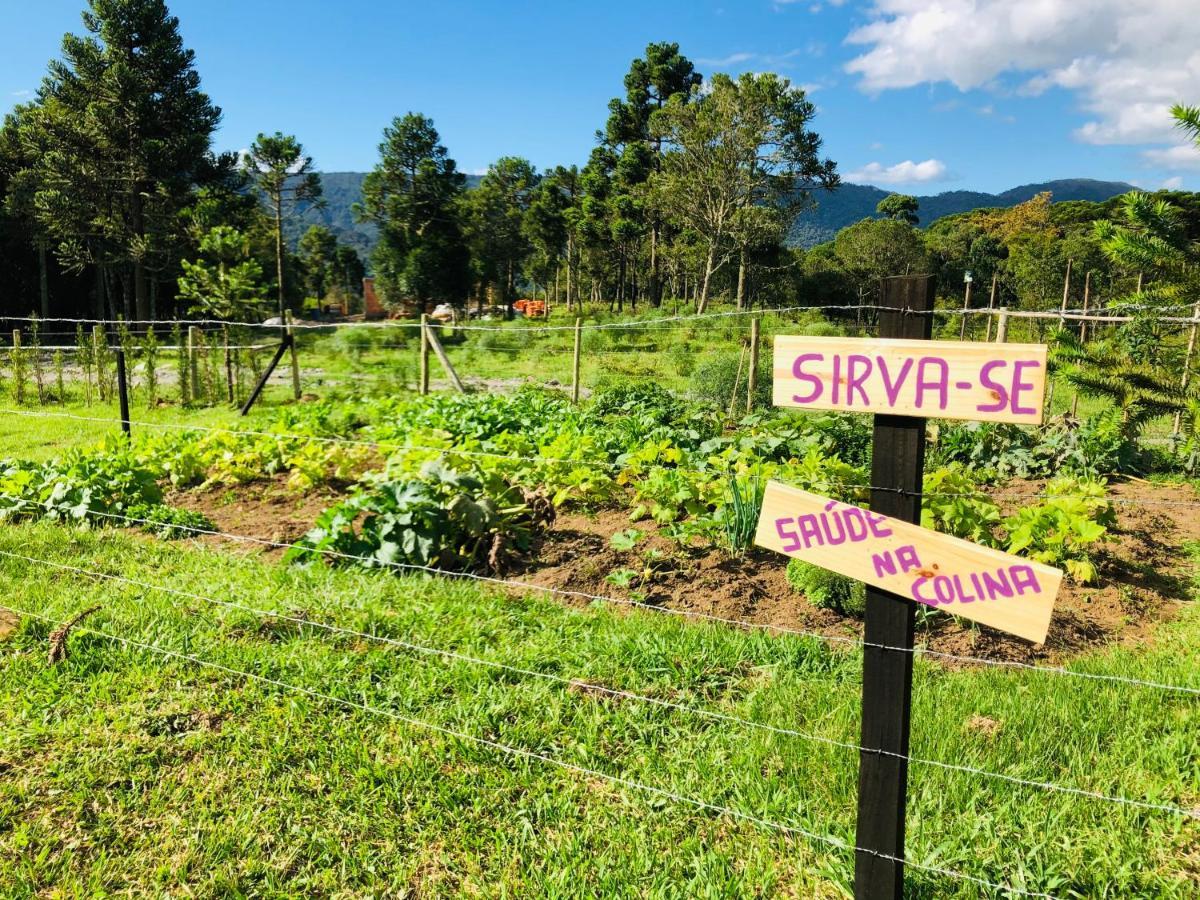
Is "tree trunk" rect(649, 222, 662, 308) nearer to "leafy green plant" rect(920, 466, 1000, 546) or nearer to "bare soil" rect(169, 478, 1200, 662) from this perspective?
"bare soil" rect(169, 478, 1200, 662)

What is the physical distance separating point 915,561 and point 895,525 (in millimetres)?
91

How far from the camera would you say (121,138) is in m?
31.8

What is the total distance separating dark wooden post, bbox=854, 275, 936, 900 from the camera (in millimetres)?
1803

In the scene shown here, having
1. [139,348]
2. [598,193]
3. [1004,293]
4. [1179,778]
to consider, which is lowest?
[1179,778]

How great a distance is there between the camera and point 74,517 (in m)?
5.53

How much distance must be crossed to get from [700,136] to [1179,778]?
33.3 meters

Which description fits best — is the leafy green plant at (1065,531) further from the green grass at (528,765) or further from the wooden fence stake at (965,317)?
the wooden fence stake at (965,317)

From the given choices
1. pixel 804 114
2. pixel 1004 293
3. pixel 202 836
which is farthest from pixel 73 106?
pixel 1004 293

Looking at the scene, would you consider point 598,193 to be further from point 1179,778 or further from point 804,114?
point 1179,778

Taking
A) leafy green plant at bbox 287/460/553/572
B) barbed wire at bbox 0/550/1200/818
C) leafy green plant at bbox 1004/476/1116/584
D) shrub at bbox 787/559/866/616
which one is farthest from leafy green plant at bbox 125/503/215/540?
leafy green plant at bbox 1004/476/1116/584

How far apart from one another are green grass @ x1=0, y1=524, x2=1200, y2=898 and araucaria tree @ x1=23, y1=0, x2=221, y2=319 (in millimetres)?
33553

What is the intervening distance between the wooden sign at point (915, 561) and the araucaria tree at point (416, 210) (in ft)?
138

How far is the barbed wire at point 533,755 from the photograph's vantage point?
2.22m

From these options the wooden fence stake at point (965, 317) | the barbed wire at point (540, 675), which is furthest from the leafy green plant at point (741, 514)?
the wooden fence stake at point (965, 317)
